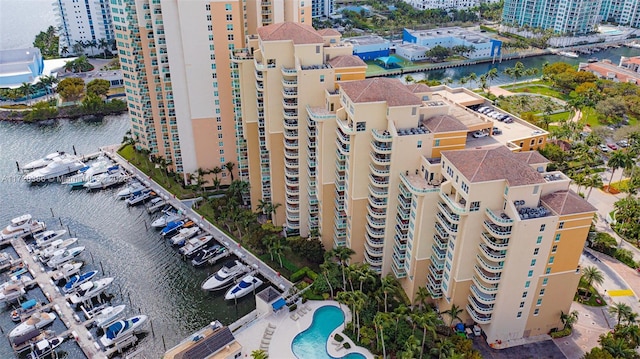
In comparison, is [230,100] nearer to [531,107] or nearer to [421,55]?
[531,107]

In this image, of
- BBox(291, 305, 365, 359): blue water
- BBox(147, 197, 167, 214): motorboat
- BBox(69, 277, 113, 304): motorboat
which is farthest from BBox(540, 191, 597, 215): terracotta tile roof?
BBox(147, 197, 167, 214): motorboat

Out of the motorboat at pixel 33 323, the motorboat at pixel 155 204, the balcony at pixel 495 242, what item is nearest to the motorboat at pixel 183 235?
the motorboat at pixel 155 204

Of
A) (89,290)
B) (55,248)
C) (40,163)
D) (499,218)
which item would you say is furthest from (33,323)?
(499,218)

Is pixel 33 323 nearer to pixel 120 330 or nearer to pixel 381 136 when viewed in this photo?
pixel 120 330

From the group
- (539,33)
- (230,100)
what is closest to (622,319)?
(230,100)

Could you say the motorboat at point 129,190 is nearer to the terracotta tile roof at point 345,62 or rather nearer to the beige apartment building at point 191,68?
the beige apartment building at point 191,68

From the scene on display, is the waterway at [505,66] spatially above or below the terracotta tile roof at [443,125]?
below
